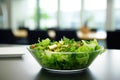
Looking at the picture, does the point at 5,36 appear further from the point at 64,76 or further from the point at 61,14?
the point at 64,76

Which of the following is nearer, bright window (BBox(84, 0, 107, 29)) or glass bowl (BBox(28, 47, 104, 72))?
glass bowl (BBox(28, 47, 104, 72))

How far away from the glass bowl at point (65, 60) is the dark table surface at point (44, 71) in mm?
28

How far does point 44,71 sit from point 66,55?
140 millimetres

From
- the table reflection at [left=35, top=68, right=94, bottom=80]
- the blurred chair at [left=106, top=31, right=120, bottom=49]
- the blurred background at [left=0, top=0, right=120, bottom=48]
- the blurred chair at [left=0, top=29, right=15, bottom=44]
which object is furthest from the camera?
the blurred background at [left=0, top=0, right=120, bottom=48]

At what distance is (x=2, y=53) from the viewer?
4.59 ft

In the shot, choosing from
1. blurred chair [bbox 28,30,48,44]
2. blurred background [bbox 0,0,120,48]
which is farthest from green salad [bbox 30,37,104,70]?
blurred background [bbox 0,0,120,48]

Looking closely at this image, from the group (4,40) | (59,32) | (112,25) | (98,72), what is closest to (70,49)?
(98,72)

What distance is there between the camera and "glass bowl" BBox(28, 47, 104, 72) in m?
1.00

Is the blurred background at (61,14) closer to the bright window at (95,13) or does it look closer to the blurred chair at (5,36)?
the bright window at (95,13)

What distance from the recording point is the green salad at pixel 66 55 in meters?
1.00

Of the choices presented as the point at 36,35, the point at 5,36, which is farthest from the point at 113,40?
the point at 5,36

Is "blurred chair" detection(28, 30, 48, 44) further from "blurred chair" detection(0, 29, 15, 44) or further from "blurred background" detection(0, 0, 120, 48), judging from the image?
"blurred background" detection(0, 0, 120, 48)

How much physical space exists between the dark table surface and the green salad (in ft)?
0.13

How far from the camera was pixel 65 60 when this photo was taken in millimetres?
998
